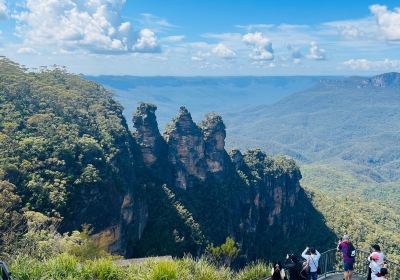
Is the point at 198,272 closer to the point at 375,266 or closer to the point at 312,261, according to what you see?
the point at 312,261

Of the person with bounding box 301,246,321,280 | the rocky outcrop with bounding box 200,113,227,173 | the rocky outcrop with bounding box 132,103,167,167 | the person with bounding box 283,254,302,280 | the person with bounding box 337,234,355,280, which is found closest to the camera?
the person with bounding box 283,254,302,280

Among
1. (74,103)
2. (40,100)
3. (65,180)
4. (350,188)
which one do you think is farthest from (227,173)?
(350,188)

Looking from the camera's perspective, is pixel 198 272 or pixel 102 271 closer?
pixel 102 271

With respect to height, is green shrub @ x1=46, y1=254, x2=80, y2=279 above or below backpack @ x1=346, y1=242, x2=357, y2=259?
below

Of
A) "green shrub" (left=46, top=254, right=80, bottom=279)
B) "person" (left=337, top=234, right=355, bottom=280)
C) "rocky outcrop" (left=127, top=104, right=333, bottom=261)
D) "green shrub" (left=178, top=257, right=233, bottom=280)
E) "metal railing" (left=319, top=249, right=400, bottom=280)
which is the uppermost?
"person" (left=337, top=234, right=355, bottom=280)

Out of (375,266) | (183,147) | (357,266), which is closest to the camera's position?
(375,266)

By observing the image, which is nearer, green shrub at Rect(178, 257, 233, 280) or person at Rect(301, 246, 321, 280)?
person at Rect(301, 246, 321, 280)

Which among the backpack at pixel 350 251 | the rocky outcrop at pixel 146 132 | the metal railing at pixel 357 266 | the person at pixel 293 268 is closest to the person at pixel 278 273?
the person at pixel 293 268

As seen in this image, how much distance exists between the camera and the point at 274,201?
79.5m

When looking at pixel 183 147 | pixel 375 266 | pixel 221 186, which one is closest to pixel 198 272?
pixel 375 266

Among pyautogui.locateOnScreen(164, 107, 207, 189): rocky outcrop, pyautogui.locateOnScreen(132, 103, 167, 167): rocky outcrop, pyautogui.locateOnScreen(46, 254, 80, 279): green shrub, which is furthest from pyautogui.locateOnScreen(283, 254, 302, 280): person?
pyautogui.locateOnScreen(164, 107, 207, 189): rocky outcrop

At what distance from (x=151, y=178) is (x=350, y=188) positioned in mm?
146541

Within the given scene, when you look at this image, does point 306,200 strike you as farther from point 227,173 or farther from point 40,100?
point 40,100

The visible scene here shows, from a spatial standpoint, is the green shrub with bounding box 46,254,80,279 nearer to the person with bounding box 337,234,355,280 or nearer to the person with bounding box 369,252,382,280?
the person with bounding box 337,234,355,280
